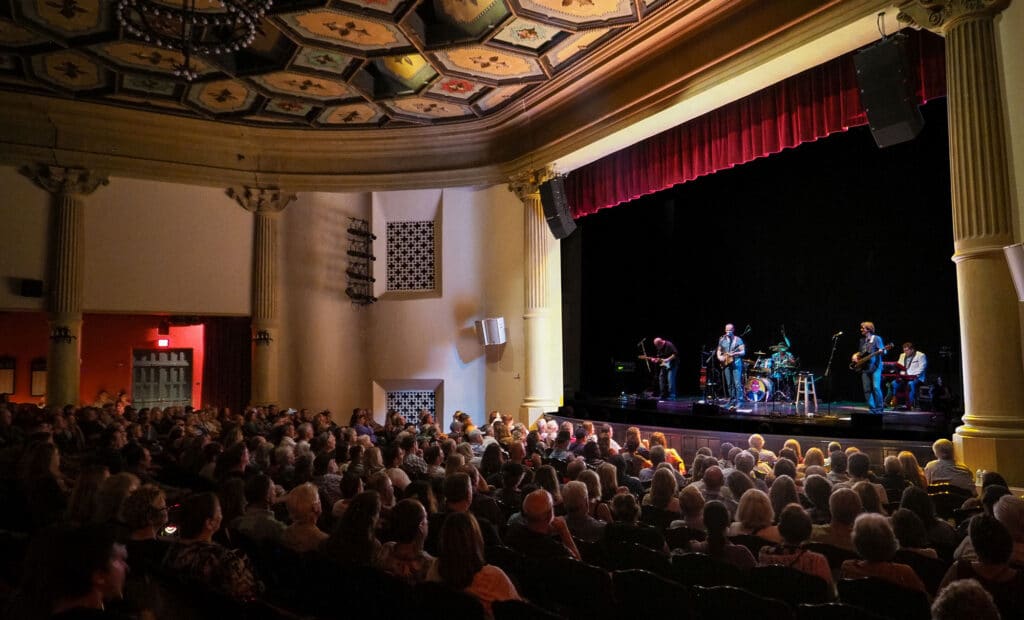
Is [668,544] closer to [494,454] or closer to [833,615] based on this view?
[833,615]

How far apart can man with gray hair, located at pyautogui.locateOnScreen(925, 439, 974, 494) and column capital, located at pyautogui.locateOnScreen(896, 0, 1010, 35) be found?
417 centimetres

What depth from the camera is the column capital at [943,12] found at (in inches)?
266

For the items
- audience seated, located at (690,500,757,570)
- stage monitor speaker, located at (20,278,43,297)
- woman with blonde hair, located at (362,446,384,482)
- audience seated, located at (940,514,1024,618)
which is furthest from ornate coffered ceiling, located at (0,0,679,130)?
audience seated, located at (940,514,1024,618)

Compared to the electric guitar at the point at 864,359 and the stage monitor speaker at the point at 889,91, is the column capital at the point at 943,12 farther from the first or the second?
the electric guitar at the point at 864,359

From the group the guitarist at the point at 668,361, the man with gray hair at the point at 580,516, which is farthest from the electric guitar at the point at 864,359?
the man with gray hair at the point at 580,516

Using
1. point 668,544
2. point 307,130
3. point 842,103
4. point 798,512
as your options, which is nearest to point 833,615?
point 798,512

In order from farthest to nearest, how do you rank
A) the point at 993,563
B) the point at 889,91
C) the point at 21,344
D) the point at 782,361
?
the point at 21,344
the point at 782,361
the point at 889,91
the point at 993,563

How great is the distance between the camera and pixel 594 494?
5074 mm

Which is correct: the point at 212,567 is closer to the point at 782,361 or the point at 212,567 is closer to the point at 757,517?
the point at 757,517

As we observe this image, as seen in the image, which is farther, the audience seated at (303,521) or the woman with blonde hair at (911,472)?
the woman with blonde hair at (911,472)

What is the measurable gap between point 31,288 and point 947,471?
14721 millimetres

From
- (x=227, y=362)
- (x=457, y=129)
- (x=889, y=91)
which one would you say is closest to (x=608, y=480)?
(x=889, y=91)

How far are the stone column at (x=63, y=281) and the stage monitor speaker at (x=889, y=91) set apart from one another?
1351 centimetres

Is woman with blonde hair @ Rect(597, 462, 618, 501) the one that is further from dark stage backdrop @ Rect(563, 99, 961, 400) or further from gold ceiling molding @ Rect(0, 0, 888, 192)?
dark stage backdrop @ Rect(563, 99, 961, 400)
